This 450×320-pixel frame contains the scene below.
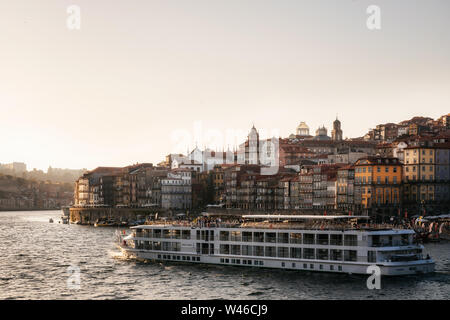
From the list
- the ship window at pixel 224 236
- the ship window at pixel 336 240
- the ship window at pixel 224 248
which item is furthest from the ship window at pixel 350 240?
the ship window at pixel 224 248

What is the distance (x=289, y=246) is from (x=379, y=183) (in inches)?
2399

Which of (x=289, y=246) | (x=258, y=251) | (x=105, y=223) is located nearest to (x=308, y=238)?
(x=289, y=246)

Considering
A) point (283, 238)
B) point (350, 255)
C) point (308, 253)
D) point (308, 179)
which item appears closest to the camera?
point (350, 255)

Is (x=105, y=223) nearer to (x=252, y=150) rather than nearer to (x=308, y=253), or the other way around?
(x=252, y=150)

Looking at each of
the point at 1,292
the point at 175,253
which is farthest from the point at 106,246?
the point at 1,292

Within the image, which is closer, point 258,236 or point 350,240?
point 350,240

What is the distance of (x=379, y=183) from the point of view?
10575 cm

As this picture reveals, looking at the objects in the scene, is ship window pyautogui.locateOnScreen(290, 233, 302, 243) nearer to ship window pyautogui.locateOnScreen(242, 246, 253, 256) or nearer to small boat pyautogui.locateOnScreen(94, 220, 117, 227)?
ship window pyautogui.locateOnScreen(242, 246, 253, 256)

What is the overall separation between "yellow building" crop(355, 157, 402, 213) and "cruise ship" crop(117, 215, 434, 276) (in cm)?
5454

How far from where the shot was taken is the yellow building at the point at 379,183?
346 feet

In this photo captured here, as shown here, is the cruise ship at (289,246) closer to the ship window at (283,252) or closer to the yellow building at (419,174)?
the ship window at (283,252)

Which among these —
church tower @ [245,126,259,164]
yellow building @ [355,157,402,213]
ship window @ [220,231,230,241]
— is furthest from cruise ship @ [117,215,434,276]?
church tower @ [245,126,259,164]

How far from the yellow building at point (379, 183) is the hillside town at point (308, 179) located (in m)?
0.18
